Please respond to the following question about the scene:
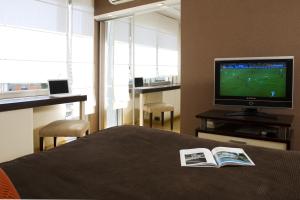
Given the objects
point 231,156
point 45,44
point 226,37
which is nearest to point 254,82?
point 226,37

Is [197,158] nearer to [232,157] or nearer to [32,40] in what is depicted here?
[232,157]

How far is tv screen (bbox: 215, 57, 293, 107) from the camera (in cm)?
236

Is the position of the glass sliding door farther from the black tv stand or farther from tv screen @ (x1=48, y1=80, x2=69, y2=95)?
the black tv stand

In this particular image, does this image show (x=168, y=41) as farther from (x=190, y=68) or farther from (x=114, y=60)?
(x=190, y=68)

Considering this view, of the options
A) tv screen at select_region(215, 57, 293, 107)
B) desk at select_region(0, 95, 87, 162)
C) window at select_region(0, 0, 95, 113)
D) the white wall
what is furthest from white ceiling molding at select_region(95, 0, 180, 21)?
the white wall

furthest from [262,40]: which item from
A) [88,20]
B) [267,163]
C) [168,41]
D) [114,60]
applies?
[168,41]

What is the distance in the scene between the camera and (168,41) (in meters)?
5.78

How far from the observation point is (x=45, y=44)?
3.38 metres

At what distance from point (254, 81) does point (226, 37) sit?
67 cm

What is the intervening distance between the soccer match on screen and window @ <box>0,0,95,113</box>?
234cm

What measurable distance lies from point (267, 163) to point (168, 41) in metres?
4.82

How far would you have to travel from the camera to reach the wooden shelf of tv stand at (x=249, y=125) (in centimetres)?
217

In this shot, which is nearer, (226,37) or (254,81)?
Result: (254,81)

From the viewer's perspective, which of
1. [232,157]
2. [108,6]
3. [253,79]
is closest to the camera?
[232,157]
